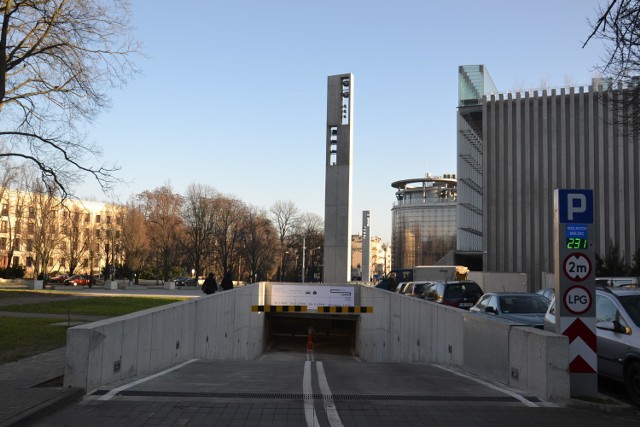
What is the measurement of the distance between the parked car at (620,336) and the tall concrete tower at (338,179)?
89.1ft

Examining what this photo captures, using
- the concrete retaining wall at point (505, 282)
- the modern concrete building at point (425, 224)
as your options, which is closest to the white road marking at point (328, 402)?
the concrete retaining wall at point (505, 282)

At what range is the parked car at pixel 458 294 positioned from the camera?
2069cm

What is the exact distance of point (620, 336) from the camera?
844cm

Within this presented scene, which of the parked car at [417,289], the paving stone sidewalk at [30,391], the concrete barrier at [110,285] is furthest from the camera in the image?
the concrete barrier at [110,285]

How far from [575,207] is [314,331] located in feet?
113

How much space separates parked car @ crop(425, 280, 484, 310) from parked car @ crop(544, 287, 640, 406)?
11.3 meters

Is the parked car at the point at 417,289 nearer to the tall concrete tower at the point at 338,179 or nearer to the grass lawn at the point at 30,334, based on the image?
the tall concrete tower at the point at 338,179

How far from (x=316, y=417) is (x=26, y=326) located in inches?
525

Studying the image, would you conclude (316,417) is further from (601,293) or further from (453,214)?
(453,214)

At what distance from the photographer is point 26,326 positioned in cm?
1658

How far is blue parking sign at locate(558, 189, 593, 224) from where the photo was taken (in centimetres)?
829

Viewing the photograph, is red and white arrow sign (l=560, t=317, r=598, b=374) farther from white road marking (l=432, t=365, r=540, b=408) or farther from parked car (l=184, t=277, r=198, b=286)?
parked car (l=184, t=277, r=198, b=286)

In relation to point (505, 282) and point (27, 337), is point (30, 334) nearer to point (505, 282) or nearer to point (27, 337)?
point (27, 337)

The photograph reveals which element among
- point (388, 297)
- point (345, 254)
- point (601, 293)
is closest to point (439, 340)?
point (601, 293)
